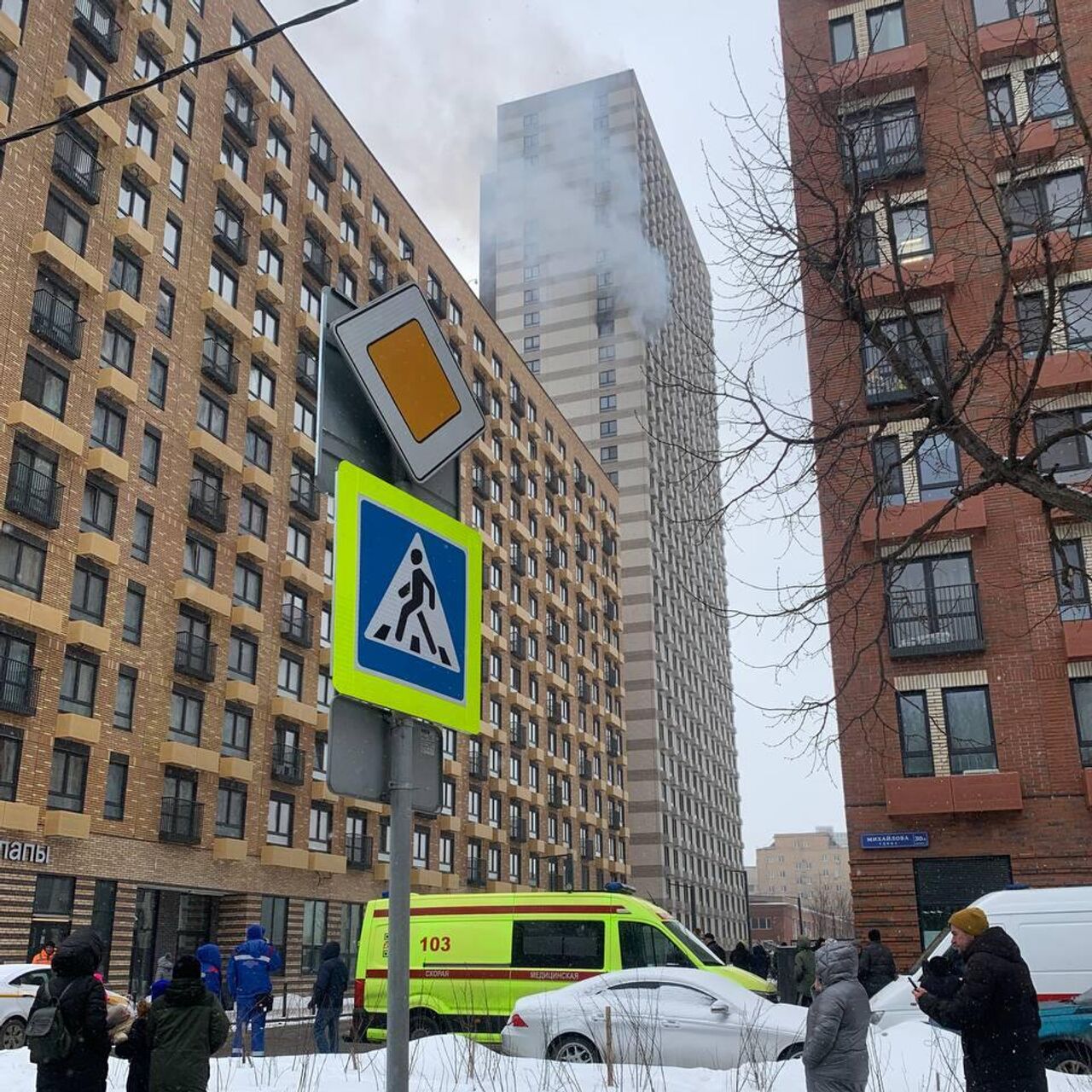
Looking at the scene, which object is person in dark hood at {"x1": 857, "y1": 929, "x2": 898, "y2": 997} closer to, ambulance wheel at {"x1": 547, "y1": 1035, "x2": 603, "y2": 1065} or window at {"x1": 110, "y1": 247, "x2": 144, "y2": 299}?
ambulance wheel at {"x1": 547, "y1": 1035, "x2": 603, "y2": 1065}

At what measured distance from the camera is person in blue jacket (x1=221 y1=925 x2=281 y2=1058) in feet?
53.2

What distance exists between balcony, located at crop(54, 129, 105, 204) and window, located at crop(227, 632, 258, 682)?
46.2 feet

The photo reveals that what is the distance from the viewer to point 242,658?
38156 millimetres

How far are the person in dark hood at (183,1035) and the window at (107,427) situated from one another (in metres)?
28.3

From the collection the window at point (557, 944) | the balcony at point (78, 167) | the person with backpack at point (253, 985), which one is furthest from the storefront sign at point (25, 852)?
the balcony at point (78, 167)

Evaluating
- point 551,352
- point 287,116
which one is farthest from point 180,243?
point 551,352

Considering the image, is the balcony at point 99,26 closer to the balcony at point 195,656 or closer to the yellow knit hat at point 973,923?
the balcony at point 195,656

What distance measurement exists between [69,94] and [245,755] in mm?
20185

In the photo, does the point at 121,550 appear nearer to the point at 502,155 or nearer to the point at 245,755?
the point at 245,755

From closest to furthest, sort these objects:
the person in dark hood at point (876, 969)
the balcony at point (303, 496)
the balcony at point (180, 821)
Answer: the person in dark hood at point (876, 969), the balcony at point (180, 821), the balcony at point (303, 496)

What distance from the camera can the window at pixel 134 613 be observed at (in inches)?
1313

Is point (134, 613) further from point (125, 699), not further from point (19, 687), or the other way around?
point (19, 687)

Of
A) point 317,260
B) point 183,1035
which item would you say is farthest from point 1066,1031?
point 317,260

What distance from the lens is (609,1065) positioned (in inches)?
354
